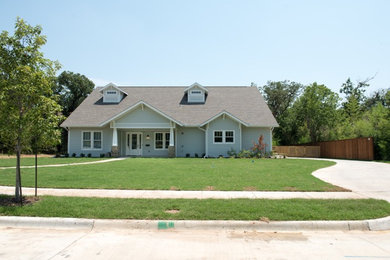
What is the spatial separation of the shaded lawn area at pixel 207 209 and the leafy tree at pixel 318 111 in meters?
34.3

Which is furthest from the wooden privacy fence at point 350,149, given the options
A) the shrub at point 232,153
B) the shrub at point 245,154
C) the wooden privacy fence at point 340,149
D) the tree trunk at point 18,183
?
the tree trunk at point 18,183

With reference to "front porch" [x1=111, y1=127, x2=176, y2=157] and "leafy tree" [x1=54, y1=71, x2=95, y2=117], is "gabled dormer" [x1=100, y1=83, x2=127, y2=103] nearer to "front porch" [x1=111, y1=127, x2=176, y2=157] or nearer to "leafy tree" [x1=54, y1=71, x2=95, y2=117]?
"front porch" [x1=111, y1=127, x2=176, y2=157]

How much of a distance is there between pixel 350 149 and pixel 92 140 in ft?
77.2

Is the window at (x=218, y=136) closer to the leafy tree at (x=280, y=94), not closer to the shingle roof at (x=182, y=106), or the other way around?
the shingle roof at (x=182, y=106)

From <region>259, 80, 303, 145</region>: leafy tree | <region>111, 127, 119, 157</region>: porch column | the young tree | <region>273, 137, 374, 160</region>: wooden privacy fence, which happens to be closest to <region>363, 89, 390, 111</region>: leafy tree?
<region>259, 80, 303, 145</region>: leafy tree

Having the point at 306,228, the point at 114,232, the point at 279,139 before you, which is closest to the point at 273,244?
the point at 306,228

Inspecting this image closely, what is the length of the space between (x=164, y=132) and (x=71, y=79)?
24.4 metres

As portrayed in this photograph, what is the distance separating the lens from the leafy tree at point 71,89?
4303 centimetres

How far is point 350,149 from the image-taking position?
2634cm

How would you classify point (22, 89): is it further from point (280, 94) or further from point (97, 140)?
point (280, 94)

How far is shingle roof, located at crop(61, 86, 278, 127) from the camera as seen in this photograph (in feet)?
84.9

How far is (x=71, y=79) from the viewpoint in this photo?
141 ft

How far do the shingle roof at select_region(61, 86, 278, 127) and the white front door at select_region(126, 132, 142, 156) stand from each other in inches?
97.9

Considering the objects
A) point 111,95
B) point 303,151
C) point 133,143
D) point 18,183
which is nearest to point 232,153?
point 133,143
